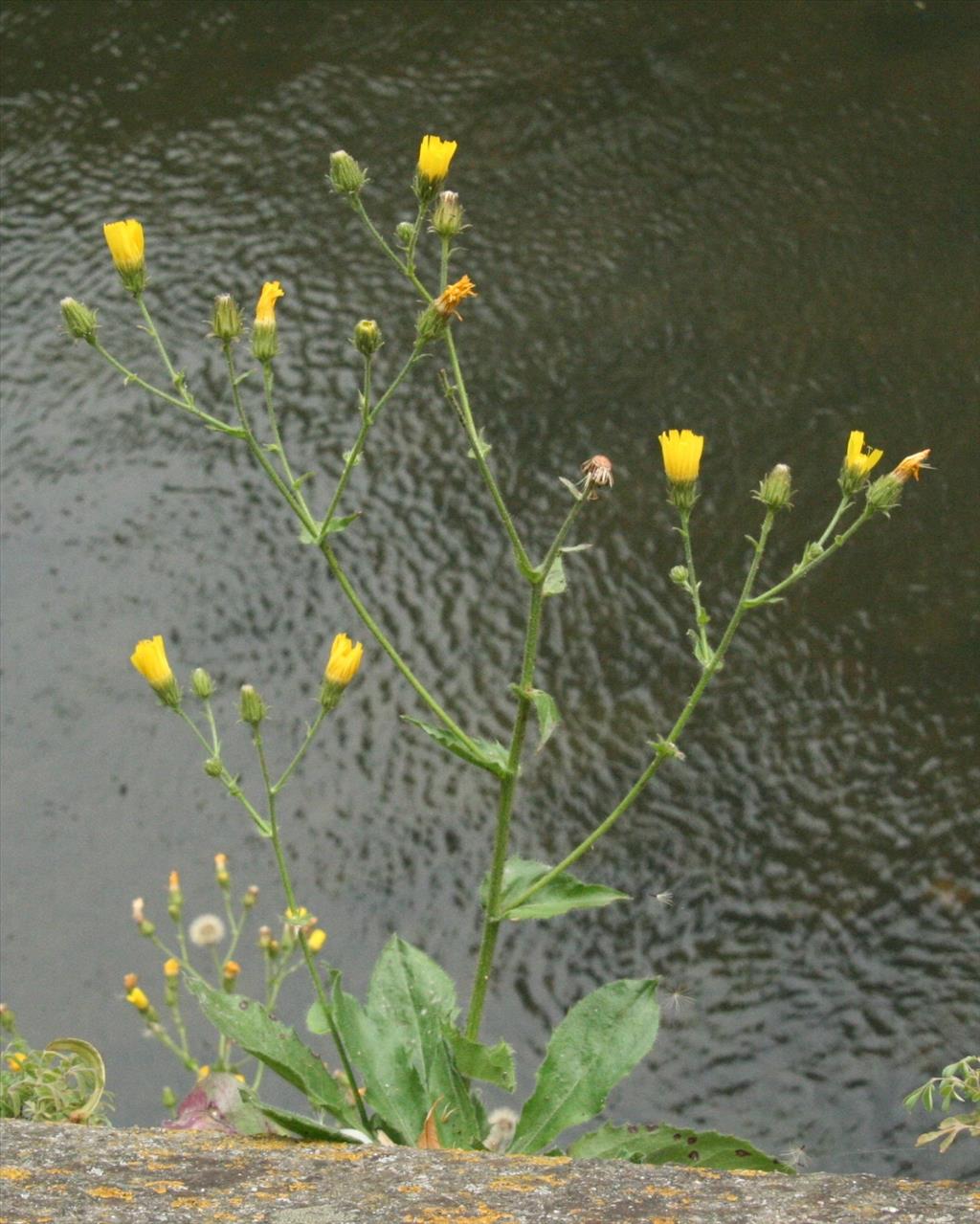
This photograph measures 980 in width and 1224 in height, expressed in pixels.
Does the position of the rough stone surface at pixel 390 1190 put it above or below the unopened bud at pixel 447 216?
below

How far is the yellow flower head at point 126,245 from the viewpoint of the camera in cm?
206

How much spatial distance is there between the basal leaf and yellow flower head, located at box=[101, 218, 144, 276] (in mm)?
918

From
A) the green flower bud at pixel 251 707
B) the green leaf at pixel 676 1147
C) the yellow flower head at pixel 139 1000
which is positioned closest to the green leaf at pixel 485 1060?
the green leaf at pixel 676 1147

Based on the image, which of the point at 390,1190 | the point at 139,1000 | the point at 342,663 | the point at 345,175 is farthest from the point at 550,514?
the point at 390,1190

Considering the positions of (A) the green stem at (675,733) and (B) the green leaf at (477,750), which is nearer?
(A) the green stem at (675,733)

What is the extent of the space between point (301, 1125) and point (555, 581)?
0.71 metres

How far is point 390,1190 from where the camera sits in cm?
138

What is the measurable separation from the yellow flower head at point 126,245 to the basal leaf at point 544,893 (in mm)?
918

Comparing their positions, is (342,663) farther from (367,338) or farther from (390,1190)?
(390,1190)

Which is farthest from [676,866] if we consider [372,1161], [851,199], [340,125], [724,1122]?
[340,125]

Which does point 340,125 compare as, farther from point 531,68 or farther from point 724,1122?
point 724,1122

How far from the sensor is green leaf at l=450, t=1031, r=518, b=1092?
1929mm

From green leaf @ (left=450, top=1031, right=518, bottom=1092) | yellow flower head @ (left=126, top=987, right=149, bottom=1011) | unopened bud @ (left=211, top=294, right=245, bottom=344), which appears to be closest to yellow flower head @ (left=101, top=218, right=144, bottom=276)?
unopened bud @ (left=211, top=294, right=245, bottom=344)

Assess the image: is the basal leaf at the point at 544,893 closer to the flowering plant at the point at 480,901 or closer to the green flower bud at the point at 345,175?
the flowering plant at the point at 480,901
